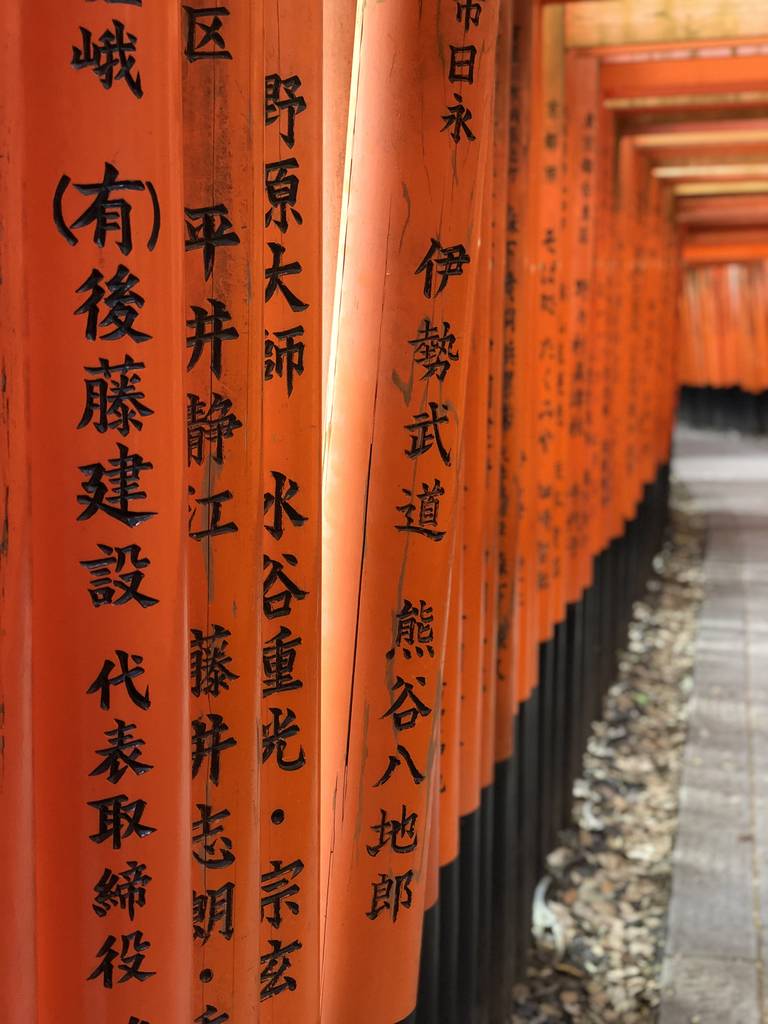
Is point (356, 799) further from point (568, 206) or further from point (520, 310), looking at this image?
point (568, 206)

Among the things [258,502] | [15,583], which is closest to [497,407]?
[258,502]

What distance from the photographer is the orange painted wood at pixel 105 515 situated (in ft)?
4.43

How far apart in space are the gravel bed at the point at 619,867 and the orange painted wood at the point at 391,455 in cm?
210

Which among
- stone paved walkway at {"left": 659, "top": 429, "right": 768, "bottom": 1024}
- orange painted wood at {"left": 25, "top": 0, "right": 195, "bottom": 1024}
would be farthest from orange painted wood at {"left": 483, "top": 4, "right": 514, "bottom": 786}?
orange painted wood at {"left": 25, "top": 0, "right": 195, "bottom": 1024}

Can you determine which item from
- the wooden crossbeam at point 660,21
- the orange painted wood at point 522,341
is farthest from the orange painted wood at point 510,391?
the wooden crossbeam at point 660,21

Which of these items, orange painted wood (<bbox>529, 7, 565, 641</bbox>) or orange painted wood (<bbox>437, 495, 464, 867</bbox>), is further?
orange painted wood (<bbox>529, 7, 565, 641</bbox>)

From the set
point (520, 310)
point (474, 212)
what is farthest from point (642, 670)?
point (474, 212)

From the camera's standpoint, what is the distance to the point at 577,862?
533 centimetres

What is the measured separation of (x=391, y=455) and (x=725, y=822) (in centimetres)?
409

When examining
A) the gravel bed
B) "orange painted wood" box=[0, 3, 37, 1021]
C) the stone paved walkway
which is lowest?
the gravel bed

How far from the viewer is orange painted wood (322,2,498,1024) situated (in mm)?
2098

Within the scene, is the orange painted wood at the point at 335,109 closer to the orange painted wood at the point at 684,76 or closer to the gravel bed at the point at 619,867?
the gravel bed at the point at 619,867

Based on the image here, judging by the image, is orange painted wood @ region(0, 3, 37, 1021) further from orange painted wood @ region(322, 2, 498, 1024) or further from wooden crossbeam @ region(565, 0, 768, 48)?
wooden crossbeam @ region(565, 0, 768, 48)

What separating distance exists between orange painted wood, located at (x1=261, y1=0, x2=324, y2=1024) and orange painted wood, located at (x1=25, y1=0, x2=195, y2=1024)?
39cm
